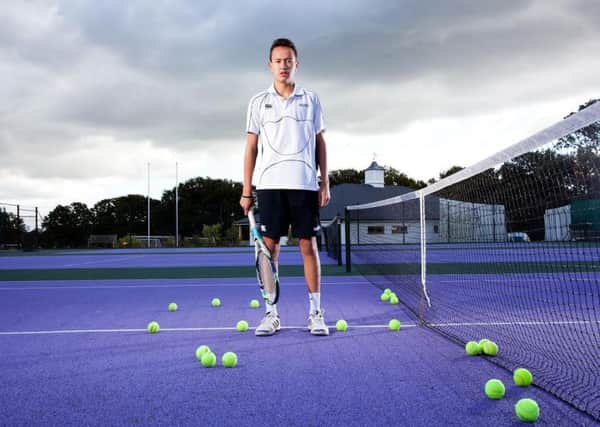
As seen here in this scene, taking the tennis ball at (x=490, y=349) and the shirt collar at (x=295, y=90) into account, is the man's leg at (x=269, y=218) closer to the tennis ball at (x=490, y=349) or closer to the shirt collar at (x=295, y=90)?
the shirt collar at (x=295, y=90)

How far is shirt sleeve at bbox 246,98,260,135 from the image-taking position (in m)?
4.30

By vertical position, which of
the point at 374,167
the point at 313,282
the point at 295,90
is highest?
the point at 374,167

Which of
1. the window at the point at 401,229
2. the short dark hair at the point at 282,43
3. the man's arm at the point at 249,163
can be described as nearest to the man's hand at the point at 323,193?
the man's arm at the point at 249,163

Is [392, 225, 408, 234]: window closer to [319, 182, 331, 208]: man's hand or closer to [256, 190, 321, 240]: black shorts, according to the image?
[319, 182, 331, 208]: man's hand

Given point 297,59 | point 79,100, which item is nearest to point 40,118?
point 79,100

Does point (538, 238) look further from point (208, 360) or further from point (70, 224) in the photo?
point (70, 224)

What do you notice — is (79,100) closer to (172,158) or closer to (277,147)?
(172,158)

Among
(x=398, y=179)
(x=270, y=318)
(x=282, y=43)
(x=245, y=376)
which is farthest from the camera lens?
(x=398, y=179)

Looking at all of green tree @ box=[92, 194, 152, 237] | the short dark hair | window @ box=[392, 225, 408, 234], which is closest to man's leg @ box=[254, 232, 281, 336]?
the short dark hair

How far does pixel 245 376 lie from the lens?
307cm

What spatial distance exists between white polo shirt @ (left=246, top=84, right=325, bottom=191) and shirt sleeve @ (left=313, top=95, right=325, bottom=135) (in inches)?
0.5

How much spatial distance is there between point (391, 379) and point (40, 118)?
36.2m

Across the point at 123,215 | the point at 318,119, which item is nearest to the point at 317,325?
the point at 318,119

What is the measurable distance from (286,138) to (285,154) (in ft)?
0.42
